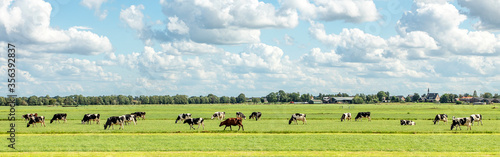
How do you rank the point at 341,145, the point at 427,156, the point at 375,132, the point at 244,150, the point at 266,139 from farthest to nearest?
the point at 375,132
the point at 266,139
the point at 341,145
the point at 244,150
the point at 427,156

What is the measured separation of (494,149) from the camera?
26094 mm

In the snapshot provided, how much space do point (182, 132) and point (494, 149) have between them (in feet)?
82.8

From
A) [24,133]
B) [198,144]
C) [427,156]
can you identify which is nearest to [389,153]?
[427,156]

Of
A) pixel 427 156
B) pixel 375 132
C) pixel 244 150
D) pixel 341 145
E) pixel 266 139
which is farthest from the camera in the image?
pixel 375 132

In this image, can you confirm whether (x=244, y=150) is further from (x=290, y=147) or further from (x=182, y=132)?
(x=182, y=132)

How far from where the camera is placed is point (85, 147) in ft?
89.5

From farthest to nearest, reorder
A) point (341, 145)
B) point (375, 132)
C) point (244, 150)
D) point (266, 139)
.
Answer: point (375, 132), point (266, 139), point (341, 145), point (244, 150)

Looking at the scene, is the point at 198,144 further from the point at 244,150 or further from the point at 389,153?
the point at 389,153

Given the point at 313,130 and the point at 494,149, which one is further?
the point at 313,130

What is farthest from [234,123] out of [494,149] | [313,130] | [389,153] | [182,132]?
[494,149]

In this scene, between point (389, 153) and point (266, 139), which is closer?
point (389, 153)

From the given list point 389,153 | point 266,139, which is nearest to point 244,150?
point 266,139

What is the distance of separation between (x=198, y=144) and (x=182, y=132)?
36.8 feet

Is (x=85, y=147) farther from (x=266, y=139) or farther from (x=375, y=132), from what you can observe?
(x=375, y=132)
